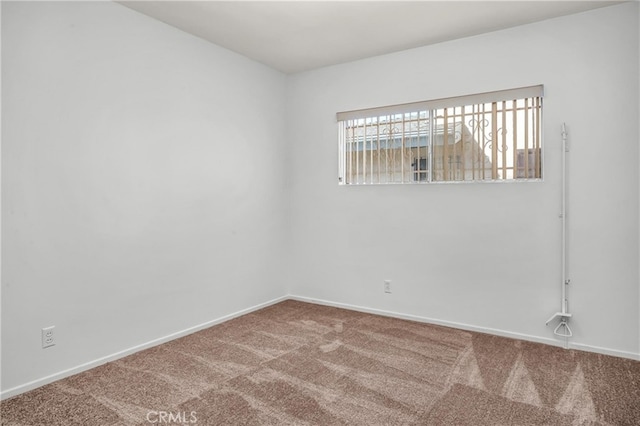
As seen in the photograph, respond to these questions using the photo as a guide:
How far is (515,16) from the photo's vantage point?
10.3 ft

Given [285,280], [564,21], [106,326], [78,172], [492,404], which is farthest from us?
[285,280]

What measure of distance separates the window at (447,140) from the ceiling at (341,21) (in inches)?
22.4

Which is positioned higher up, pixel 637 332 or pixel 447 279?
pixel 447 279

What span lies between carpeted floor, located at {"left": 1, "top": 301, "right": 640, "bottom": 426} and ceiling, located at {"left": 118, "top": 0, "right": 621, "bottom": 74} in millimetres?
2581

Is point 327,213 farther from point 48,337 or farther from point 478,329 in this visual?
point 48,337

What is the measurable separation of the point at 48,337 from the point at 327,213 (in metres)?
2.69

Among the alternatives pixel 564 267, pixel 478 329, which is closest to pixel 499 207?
pixel 564 267

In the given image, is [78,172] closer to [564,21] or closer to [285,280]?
[285,280]

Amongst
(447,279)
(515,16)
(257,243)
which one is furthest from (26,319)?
(515,16)

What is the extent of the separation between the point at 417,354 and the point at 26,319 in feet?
8.57

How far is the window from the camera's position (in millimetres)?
3340

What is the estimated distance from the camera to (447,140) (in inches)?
146

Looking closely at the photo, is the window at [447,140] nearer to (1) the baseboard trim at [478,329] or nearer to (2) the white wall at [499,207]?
(2) the white wall at [499,207]

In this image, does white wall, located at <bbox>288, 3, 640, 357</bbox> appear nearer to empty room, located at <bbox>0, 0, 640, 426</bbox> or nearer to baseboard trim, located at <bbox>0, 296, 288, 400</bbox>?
empty room, located at <bbox>0, 0, 640, 426</bbox>
